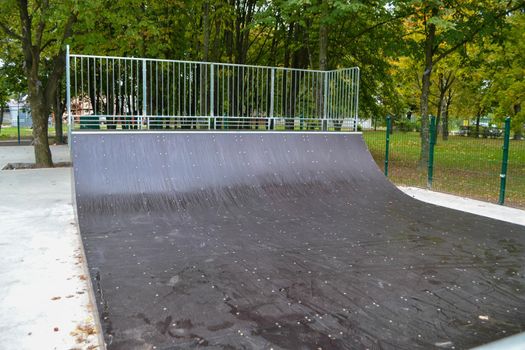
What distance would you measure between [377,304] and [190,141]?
20.5ft

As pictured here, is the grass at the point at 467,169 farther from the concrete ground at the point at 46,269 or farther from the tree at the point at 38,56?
the tree at the point at 38,56

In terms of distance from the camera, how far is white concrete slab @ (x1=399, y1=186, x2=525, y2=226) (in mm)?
8352

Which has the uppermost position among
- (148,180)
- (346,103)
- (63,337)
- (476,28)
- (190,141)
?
(476,28)

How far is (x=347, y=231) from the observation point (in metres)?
6.65

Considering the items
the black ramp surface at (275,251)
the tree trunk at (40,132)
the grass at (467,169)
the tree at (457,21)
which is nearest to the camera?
the black ramp surface at (275,251)

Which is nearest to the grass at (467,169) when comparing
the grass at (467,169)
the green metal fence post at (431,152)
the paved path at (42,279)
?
the grass at (467,169)

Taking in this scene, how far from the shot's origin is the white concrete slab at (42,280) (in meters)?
3.65

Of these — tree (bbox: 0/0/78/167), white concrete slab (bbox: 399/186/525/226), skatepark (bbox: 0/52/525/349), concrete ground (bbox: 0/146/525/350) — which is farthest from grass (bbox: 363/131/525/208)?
tree (bbox: 0/0/78/167)

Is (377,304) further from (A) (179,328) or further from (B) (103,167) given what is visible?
(B) (103,167)

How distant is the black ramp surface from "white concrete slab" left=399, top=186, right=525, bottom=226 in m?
0.72

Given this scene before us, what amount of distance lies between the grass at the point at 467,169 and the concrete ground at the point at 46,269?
174cm

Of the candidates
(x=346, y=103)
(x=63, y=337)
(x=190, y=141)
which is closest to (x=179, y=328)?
(x=63, y=337)

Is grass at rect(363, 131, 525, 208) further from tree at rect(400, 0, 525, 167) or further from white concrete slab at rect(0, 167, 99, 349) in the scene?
white concrete slab at rect(0, 167, 99, 349)

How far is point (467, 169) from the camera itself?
1567 centimetres
